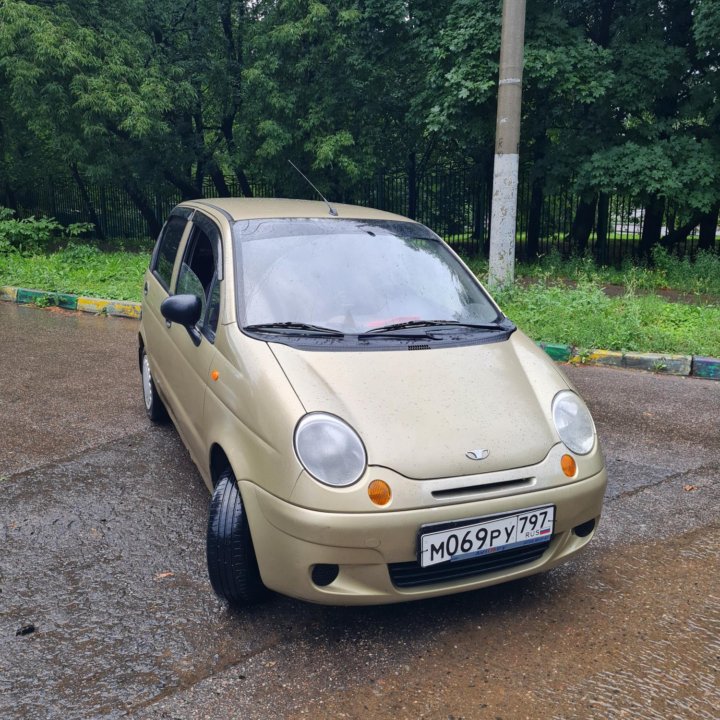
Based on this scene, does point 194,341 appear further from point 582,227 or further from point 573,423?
point 582,227

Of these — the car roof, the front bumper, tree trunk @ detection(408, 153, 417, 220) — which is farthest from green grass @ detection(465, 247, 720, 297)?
the front bumper

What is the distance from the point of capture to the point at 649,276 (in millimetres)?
11914

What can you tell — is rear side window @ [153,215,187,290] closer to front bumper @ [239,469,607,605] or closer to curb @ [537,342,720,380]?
front bumper @ [239,469,607,605]

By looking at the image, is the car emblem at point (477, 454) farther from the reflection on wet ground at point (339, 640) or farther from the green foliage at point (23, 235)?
the green foliage at point (23, 235)

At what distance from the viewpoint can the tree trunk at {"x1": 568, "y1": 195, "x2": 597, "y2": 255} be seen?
52.7 feet

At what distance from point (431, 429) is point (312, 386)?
0.51m

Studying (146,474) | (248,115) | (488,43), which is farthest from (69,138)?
(146,474)

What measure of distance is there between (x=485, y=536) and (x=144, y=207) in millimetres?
19136

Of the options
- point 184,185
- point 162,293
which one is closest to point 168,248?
point 162,293

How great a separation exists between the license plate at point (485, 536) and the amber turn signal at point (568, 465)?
0.55ft

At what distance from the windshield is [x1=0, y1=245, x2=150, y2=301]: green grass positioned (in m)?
7.03

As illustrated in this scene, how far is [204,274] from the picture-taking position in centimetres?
404

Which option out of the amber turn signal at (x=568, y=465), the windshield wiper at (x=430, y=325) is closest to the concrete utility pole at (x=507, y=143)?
the windshield wiper at (x=430, y=325)

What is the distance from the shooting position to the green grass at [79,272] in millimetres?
Answer: 10984
